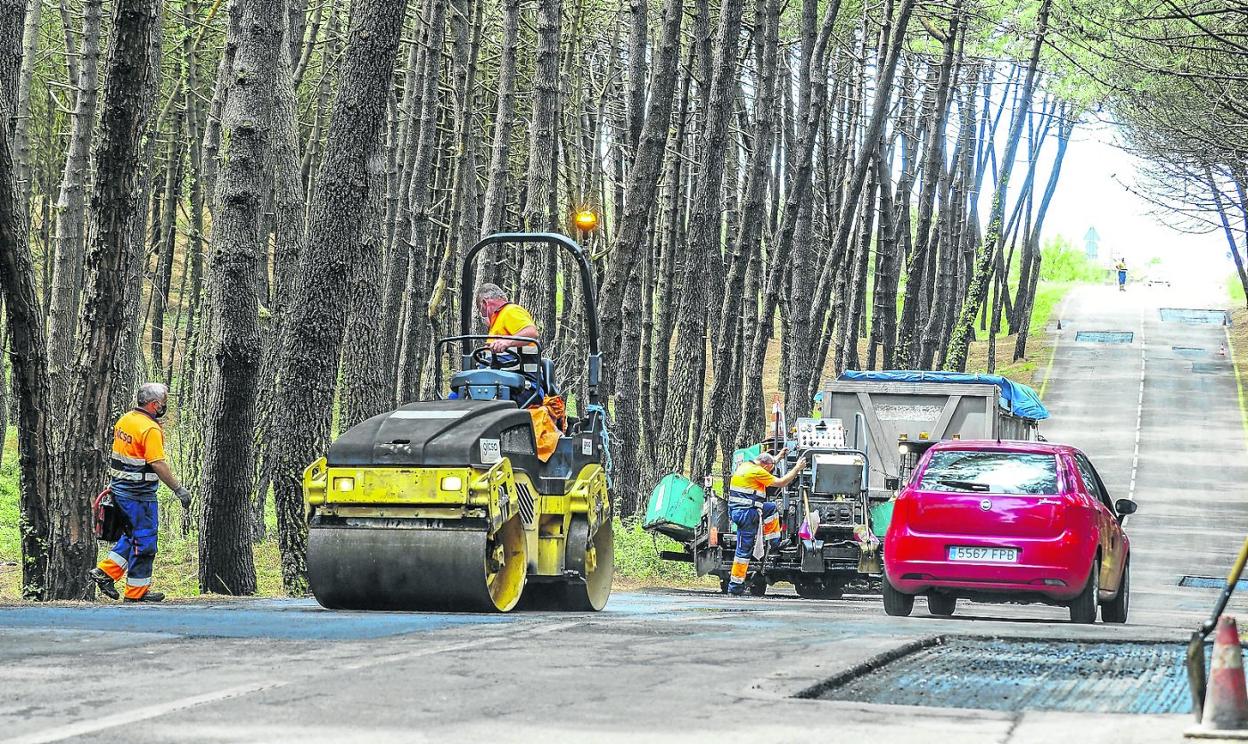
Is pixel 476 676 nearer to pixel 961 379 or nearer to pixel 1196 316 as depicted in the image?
pixel 961 379

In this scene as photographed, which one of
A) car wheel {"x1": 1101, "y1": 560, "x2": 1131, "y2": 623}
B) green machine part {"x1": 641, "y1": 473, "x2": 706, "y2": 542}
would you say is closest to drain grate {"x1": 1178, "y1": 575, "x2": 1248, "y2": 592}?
green machine part {"x1": 641, "y1": 473, "x2": 706, "y2": 542}

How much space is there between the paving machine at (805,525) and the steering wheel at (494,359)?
7.72m

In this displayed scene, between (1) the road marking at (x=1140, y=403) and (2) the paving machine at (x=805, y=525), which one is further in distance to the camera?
(1) the road marking at (x=1140, y=403)

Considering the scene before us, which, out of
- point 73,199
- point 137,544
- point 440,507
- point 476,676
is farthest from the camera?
point 73,199

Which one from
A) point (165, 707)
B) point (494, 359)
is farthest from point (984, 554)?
point (165, 707)

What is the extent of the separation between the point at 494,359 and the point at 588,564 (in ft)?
5.81

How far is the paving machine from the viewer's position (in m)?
21.2

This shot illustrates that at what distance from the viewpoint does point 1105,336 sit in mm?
80375

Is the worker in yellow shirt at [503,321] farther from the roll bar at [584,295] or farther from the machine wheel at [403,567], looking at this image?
the machine wheel at [403,567]

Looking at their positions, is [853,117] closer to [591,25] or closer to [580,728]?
[591,25]

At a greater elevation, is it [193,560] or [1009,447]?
[1009,447]

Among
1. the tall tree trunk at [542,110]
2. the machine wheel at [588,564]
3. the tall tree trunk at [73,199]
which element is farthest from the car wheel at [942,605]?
the tall tree trunk at [73,199]

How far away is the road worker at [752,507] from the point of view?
2078 cm

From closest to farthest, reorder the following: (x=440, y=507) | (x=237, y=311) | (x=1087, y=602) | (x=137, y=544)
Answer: (x=440, y=507) → (x=137, y=544) → (x=1087, y=602) → (x=237, y=311)
